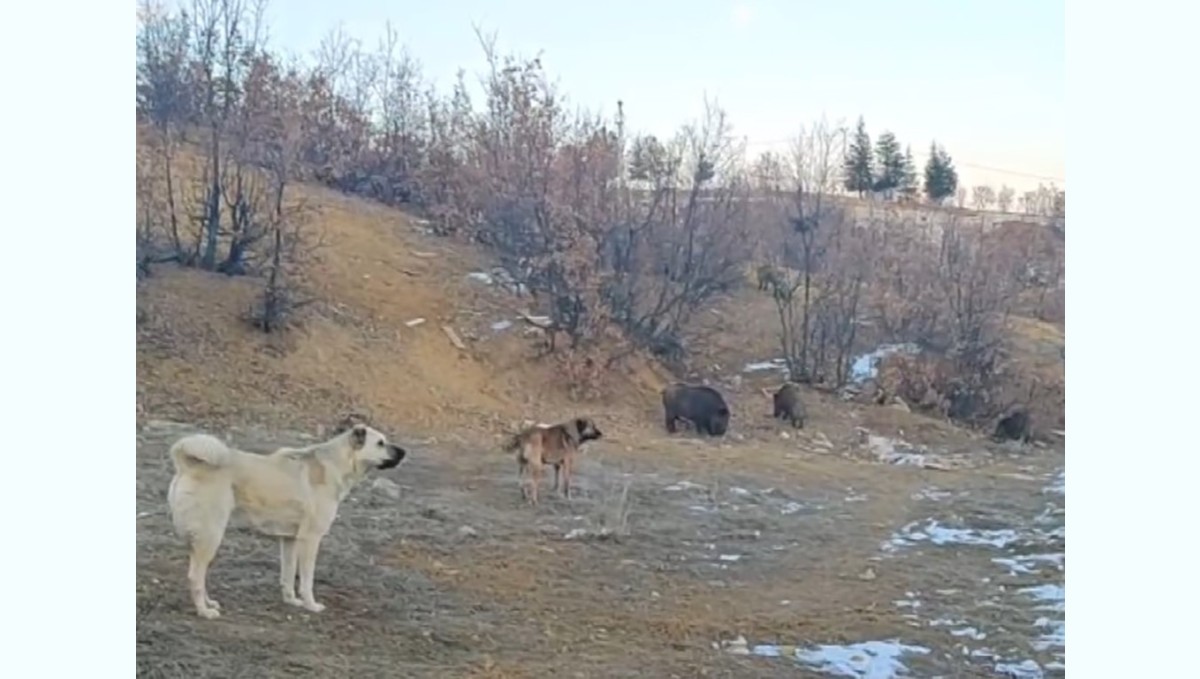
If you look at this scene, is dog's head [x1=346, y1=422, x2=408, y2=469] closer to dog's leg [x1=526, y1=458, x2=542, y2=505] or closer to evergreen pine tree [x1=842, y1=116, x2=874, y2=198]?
dog's leg [x1=526, y1=458, x2=542, y2=505]

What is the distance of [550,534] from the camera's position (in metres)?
2.70

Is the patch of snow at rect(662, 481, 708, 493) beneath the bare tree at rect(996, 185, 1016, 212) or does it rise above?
beneath

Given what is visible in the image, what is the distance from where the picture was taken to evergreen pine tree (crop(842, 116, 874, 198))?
277cm

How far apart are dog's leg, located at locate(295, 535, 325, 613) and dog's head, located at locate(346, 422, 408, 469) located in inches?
7.3

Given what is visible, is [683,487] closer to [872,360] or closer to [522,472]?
[522,472]

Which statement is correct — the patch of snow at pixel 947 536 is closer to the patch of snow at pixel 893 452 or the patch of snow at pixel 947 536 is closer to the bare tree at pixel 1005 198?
the patch of snow at pixel 893 452

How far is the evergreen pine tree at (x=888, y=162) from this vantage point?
109 inches

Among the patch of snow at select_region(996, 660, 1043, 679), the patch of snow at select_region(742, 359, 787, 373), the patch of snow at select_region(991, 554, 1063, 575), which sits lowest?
the patch of snow at select_region(996, 660, 1043, 679)

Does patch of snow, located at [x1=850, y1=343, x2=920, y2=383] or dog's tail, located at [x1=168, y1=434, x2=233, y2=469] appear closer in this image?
dog's tail, located at [x1=168, y1=434, x2=233, y2=469]

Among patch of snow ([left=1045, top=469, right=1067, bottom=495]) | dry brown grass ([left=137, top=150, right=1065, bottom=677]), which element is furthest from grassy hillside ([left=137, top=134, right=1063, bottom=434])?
patch of snow ([left=1045, top=469, right=1067, bottom=495])

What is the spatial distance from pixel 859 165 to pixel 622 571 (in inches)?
38.0

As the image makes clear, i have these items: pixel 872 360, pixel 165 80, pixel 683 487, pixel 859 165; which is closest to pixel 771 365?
pixel 872 360
